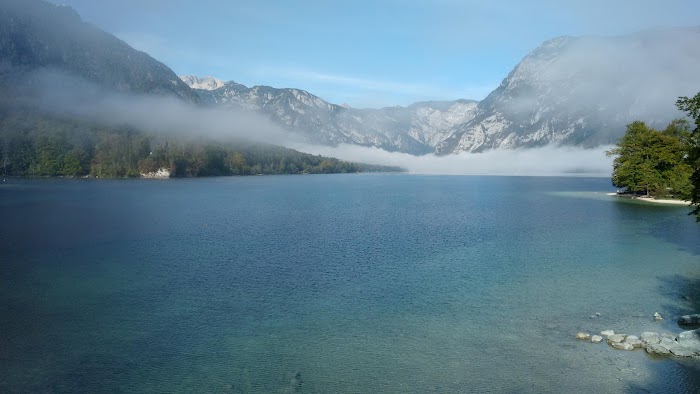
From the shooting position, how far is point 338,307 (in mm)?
30688

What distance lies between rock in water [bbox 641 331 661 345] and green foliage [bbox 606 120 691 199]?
85733 mm

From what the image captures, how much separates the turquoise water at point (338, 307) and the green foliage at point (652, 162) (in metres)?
39.7

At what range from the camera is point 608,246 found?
52.6 metres

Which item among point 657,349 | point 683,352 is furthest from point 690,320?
Answer: point 657,349

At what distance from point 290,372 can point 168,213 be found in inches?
2785

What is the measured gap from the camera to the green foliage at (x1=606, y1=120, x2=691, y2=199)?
96.6 m

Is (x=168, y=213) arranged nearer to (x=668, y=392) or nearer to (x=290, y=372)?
(x=290, y=372)

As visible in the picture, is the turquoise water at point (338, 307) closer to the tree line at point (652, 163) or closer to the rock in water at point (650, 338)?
the rock in water at point (650, 338)

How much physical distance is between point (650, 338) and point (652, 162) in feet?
313

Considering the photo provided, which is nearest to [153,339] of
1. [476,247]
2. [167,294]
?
[167,294]

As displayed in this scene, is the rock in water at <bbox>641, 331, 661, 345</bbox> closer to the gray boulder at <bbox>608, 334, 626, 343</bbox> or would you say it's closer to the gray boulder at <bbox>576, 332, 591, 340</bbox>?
the gray boulder at <bbox>608, 334, 626, 343</bbox>

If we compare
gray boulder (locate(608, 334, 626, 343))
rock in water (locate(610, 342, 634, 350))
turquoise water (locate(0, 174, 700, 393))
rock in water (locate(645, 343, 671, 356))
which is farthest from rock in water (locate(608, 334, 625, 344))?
rock in water (locate(645, 343, 671, 356))

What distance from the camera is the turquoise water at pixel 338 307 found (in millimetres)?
20812

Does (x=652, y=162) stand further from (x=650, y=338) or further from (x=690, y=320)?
(x=650, y=338)
